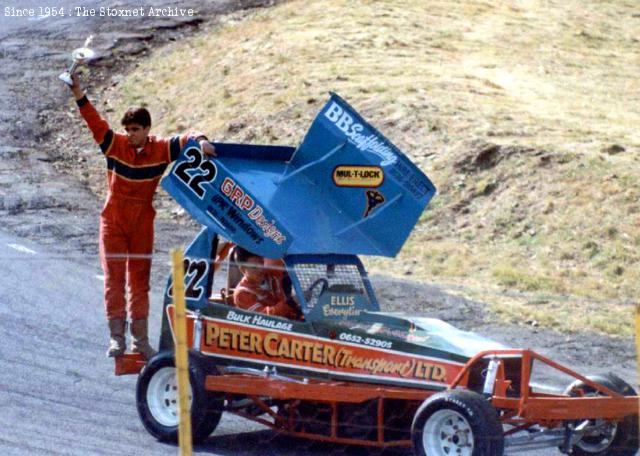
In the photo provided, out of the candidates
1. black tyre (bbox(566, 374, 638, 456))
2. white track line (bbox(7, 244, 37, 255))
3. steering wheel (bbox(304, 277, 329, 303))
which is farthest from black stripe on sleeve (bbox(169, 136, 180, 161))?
white track line (bbox(7, 244, 37, 255))

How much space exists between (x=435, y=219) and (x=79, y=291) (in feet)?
16.5

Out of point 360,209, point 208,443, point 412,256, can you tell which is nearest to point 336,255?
point 360,209

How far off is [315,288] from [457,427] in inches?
59.1

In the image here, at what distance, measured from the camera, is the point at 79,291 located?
1275cm

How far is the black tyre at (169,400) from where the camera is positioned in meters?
7.82

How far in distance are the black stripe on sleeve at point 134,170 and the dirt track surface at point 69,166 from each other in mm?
4191

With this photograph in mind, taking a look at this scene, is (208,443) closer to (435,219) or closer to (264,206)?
(264,206)

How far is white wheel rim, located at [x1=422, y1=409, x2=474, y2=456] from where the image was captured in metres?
6.91

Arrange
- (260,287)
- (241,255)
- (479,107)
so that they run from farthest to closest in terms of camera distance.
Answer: (479,107) < (241,255) < (260,287)

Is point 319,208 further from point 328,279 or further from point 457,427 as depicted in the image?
point 457,427

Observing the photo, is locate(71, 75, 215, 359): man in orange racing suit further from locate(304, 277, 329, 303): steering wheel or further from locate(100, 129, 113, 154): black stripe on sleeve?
locate(304, 277, 329, 303): steering wheel

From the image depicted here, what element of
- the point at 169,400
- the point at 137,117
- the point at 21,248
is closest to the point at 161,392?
the point at 169,400

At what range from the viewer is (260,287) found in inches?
324

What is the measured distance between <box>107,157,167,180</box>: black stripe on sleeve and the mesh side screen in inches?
49.8
